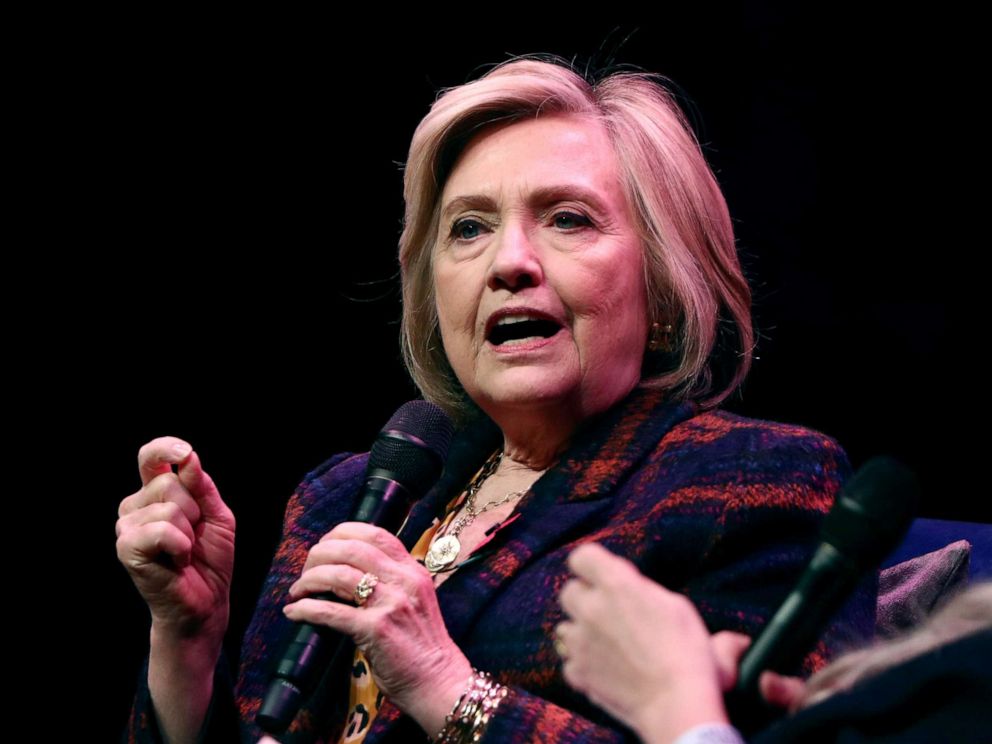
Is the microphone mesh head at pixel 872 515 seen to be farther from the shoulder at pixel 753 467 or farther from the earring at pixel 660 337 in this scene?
the earring at pixel 660 337

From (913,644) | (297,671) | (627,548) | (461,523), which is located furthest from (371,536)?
(913,644)

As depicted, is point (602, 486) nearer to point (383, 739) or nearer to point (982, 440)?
point (383, 739)

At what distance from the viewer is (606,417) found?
189 cm

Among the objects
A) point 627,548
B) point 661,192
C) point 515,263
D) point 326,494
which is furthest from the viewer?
point 326,494

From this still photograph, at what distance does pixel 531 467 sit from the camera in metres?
2.02

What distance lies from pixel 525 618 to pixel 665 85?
52.3 inches

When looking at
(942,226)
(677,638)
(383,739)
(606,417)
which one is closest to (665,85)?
(942,226)

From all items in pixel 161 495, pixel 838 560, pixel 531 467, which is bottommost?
pixel 531 467

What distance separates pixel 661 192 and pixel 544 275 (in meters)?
0.28

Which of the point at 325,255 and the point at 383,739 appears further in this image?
the point at 325,255

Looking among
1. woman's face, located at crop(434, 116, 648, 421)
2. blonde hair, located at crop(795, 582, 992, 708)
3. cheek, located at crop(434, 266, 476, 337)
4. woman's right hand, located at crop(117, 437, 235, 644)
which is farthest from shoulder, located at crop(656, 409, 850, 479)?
woman's right hand, located at crop(117, 437, 235, 644)

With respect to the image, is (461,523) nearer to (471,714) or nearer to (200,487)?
(200,487)

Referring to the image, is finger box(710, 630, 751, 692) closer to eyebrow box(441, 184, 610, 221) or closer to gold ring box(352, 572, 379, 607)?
gold ring box(352, 572, 379, 607)

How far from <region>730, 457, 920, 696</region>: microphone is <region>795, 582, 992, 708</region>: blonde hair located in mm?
38
